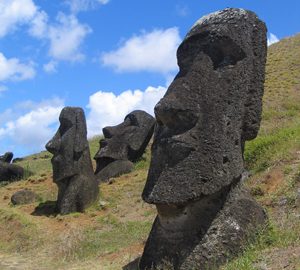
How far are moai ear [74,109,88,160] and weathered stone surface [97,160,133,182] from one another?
2988mm

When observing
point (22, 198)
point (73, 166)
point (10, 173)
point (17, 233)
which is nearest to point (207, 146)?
point (17, 233)

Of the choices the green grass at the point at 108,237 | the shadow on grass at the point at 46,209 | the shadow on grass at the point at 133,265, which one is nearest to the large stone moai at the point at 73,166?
the shadow on grass at the point at 46,209

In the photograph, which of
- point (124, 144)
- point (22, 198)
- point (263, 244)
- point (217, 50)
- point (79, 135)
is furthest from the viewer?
point (124, 144)

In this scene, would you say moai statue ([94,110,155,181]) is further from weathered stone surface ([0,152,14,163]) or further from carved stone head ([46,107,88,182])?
weathered stone surface ([0,152,14,163])

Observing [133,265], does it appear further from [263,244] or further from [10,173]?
[10,173]

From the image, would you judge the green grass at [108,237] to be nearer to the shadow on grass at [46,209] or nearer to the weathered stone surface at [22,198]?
the shadow on grass at [46,209]

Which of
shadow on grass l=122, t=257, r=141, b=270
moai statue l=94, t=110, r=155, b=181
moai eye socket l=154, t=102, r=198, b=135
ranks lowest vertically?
shadow on grass l=122, t=257, r=141, b=270

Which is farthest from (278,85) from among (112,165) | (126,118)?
(112,165)

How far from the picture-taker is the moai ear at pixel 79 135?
16.0 meters

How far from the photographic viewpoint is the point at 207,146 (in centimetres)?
745

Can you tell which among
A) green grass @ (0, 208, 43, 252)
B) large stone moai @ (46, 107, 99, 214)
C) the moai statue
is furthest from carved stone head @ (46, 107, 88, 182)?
the moai statue

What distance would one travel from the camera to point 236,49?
7.84 m

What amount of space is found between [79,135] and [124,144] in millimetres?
4610

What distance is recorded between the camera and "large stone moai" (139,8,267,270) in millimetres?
7348
